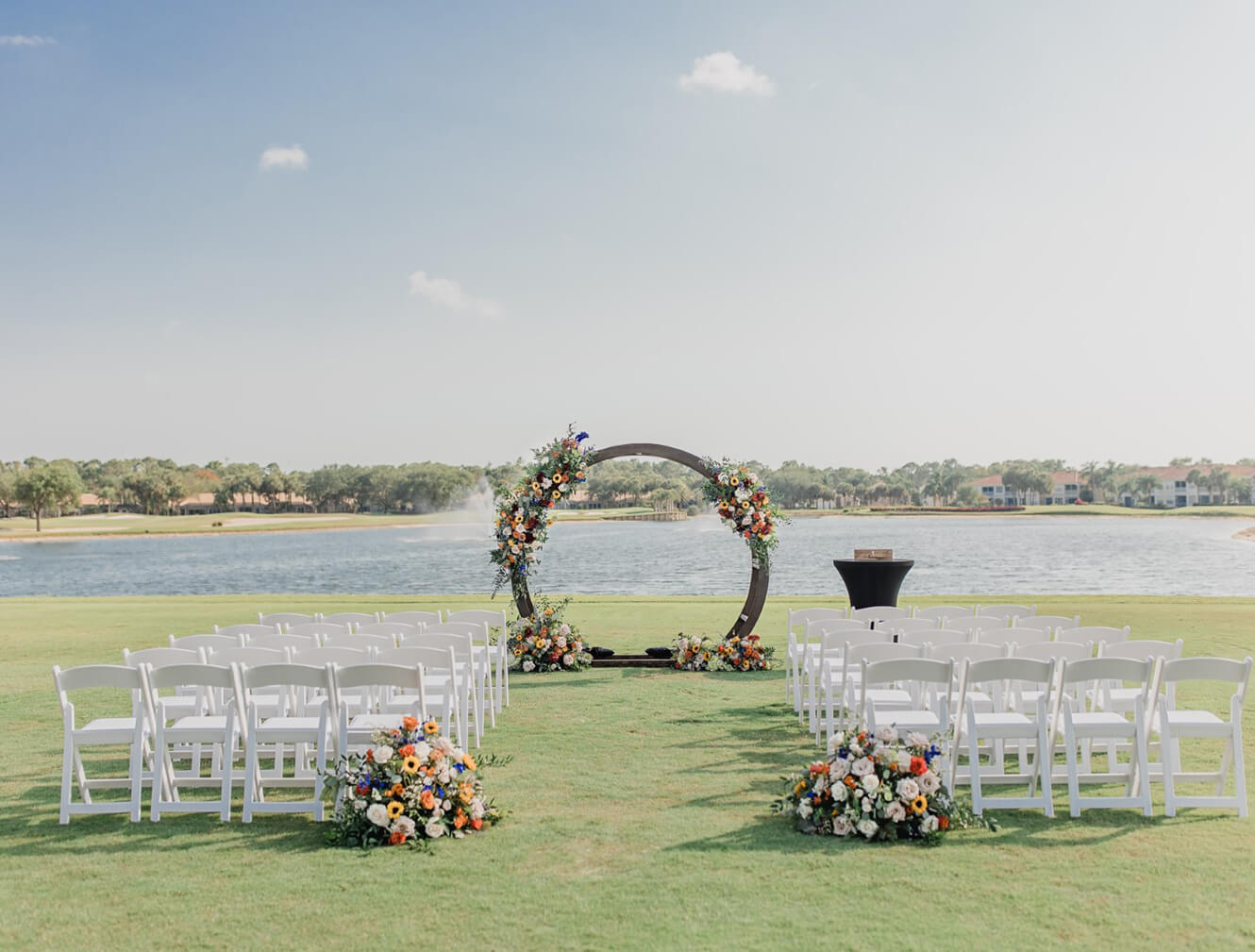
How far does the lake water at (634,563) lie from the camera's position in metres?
38.9

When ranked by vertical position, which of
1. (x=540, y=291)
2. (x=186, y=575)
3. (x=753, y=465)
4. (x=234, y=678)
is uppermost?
(x=540, y=291)

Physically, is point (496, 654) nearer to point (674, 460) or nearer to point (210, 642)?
point (210, 642)

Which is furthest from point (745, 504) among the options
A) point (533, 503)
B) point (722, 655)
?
point (533, 503)

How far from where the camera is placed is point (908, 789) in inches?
223

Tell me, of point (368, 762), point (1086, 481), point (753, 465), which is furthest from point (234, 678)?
point (1086, 481)

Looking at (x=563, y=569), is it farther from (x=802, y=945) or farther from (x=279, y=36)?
(x=802, y=945)

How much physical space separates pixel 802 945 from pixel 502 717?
580 cm

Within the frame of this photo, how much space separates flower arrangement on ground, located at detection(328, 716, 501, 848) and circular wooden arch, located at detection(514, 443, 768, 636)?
7127 millimetres

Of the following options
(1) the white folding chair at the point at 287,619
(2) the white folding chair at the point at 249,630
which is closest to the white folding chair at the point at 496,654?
(1) the white folding chair at the point at 287,619

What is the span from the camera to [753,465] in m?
14.0

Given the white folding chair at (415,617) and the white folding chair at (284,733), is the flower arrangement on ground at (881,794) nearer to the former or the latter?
the white folding chair at (284,733)

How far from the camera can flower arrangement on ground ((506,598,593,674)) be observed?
12.7 metres

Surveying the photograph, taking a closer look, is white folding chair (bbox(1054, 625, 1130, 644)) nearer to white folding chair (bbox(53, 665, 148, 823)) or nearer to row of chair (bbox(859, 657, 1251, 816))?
row of chair (bbox(859, 657, 1251, 816))

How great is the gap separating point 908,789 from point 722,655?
6.93 m
